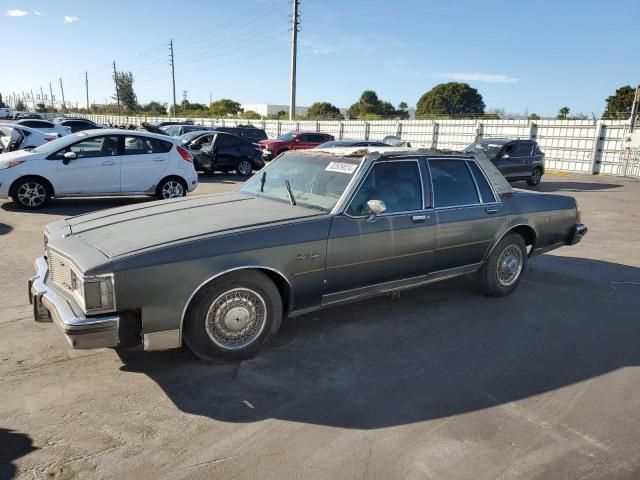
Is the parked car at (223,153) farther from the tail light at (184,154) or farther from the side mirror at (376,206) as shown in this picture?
the side mirror at (376,206)

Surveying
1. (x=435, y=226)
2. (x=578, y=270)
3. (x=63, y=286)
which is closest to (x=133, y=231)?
(x=63, y=286)

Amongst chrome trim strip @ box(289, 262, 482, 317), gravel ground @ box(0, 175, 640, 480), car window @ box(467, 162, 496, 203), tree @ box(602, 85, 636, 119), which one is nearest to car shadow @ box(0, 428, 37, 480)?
gravel ground @ box(0, 175, 640, 480)

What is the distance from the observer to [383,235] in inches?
178

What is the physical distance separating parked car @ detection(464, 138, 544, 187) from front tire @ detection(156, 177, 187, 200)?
9.50 m

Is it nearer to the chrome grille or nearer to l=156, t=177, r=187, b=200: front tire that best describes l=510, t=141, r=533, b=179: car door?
l=156, t=177, r=187, b=200: front tire

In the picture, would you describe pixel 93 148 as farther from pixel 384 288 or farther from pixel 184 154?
pixel 384 288

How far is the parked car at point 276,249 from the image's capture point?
3.43m

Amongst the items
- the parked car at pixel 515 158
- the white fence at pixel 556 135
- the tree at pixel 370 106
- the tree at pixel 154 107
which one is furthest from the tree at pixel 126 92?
the parked car at pixel 515 158

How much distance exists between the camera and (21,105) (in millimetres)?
109000

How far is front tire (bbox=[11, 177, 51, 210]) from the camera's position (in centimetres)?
975

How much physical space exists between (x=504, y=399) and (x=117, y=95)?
304 feet

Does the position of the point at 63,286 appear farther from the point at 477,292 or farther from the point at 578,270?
the point at 578,270

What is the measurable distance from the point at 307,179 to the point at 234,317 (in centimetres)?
164

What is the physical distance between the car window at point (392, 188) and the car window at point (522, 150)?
522 inches
